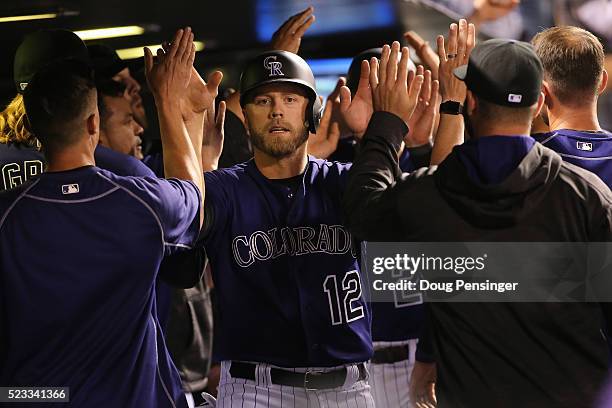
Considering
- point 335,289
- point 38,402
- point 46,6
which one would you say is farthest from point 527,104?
point 46,6

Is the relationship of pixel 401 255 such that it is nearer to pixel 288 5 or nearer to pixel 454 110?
pixel 454 110

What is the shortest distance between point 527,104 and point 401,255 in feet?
1.85

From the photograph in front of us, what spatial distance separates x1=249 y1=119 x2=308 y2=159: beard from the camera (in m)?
3.02

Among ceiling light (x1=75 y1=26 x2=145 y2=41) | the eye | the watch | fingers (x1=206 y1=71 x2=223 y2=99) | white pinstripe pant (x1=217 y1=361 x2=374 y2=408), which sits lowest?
white pinstripe pant (x1=217 y1=361 x2=374 y2=408)

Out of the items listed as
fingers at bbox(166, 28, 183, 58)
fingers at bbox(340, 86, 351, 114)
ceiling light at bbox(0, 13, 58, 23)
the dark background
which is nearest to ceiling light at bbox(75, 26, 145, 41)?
the dark background

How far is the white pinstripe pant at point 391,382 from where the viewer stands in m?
3.96

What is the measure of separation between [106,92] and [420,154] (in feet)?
4.31

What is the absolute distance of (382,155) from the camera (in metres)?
2.52

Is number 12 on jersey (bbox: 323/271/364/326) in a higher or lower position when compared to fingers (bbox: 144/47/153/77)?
lower

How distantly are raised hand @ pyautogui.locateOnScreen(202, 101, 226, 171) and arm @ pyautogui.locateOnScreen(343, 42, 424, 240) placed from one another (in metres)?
0.71

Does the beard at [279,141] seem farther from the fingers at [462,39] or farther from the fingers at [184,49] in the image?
the fingers at [462,39]

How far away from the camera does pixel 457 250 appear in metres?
2.38

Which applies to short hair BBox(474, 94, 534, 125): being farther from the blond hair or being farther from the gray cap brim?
the blond hair

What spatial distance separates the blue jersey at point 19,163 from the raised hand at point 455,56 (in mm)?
1367
